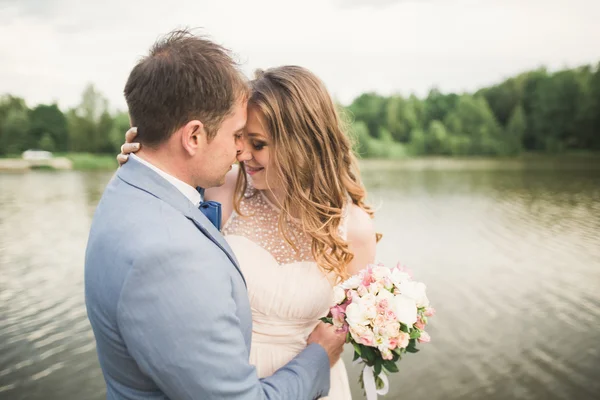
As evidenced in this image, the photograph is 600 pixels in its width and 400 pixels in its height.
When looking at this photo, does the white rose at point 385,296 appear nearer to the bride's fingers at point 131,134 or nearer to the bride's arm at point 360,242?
the bride's arm at point 360,242

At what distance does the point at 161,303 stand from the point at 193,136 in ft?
2.18

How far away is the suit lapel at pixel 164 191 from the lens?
5.25ft

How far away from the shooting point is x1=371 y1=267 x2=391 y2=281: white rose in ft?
8.27

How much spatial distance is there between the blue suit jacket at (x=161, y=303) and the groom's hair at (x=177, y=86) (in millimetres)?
247

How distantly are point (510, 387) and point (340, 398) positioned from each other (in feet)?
15.9

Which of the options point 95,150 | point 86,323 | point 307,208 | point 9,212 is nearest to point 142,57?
point 307,208

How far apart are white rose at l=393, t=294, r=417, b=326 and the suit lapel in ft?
3.47

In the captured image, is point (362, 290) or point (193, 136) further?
point (362, 290)

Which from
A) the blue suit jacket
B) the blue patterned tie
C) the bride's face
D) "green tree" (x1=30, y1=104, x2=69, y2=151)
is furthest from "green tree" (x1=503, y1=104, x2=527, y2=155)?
the blue suit jacket

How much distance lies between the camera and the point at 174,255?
1.37 metres

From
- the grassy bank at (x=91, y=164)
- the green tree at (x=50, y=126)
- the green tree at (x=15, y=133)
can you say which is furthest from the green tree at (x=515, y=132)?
the green tree at (x=15, y=133)

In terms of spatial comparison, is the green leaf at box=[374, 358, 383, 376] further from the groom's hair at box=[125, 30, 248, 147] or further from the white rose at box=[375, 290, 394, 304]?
the groom's hair at box=[125, 30, 248, 147]

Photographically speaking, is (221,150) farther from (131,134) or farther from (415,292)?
(415,292)

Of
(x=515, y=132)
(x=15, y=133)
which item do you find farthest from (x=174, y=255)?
(x=15, y=133)
